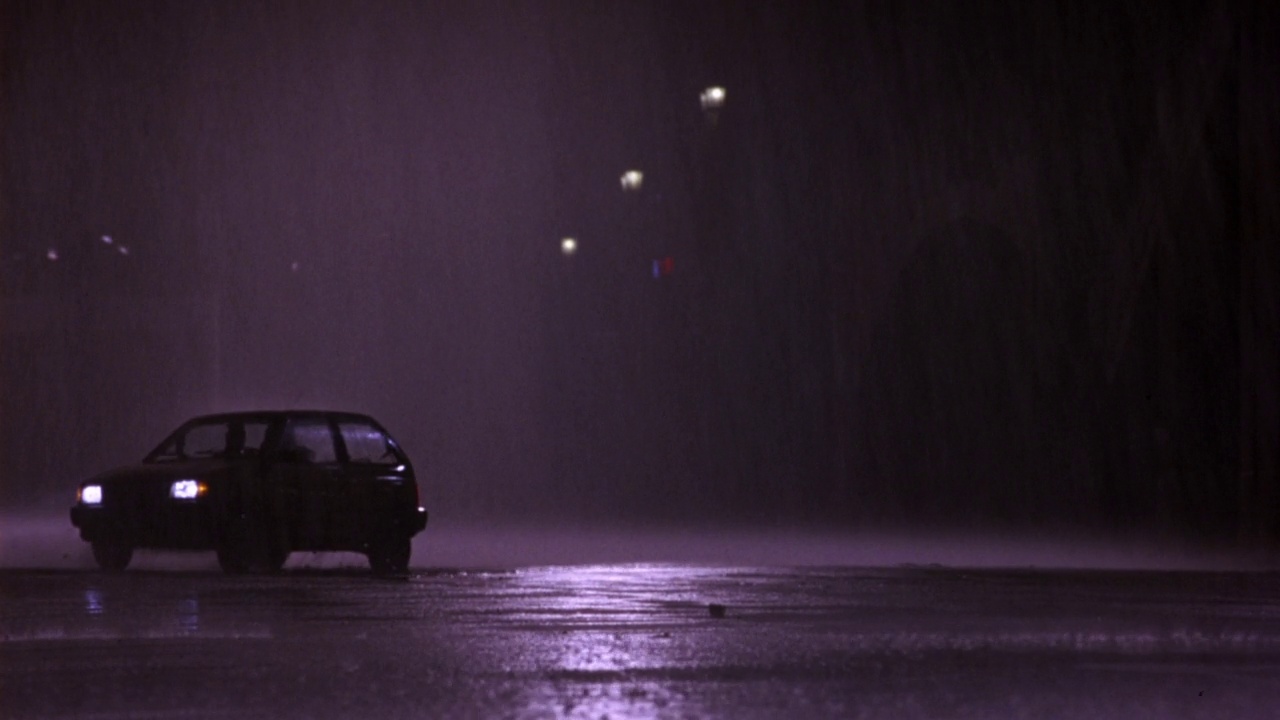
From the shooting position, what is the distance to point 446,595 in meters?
17.6

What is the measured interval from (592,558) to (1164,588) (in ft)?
22.7

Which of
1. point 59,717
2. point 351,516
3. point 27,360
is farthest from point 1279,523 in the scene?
point 27,360

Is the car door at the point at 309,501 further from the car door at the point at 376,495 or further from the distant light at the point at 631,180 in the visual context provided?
the distant light at the point at 631,180

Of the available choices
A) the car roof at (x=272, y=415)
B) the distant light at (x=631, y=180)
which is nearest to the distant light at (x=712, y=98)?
the distant light at (x=631, y=180)

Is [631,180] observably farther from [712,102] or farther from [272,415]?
[272,415]

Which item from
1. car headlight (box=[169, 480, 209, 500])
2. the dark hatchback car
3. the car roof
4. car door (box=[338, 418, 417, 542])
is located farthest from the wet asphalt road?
the car roof

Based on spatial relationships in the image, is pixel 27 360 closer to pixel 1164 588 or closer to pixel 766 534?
pixel 766 534

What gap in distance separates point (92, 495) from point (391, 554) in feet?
9.64

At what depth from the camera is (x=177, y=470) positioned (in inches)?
826

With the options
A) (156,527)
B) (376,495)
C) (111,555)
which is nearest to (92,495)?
(111,555)

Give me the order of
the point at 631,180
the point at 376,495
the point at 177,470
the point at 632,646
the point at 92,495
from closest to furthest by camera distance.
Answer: the point at 632,646
the point at 177,470
the point at 92,495
the point at 376,495
the point at 631,180

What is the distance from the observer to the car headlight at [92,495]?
21.1 m

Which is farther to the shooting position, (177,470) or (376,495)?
(376,495)

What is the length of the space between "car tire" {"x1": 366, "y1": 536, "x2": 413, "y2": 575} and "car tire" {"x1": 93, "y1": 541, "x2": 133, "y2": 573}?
2404 mm
